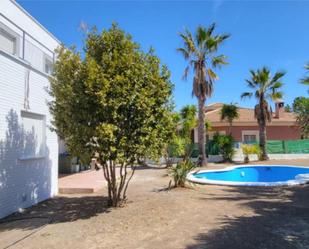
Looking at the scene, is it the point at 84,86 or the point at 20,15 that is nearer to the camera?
the point at 84,86

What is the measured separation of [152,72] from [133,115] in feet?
4.79

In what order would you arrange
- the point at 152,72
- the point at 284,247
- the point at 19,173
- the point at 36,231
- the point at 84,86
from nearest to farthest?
1. the point at 284,247
2. the point at 36,231
3. the point at 84,86
4. the point at 152,72
5. the point at 19,173

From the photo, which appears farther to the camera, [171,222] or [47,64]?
[47,64]

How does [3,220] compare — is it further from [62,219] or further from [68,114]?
[68,114]

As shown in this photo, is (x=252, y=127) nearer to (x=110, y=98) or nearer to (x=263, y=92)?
(x=263, y=92)

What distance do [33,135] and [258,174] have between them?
15661 mm

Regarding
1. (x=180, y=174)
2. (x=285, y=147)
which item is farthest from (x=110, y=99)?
(x=285, y=147)

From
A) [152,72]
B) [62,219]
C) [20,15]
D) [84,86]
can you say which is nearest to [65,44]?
[84,86]

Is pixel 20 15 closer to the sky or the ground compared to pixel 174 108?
closer to the sky

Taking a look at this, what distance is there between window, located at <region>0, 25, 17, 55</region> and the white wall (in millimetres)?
642

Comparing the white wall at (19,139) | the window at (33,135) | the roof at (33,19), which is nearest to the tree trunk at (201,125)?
the roof at (33,19)

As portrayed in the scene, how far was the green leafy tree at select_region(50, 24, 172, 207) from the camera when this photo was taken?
25.1ft

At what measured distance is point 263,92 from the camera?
25.7 m

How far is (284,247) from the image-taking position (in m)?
5.45
